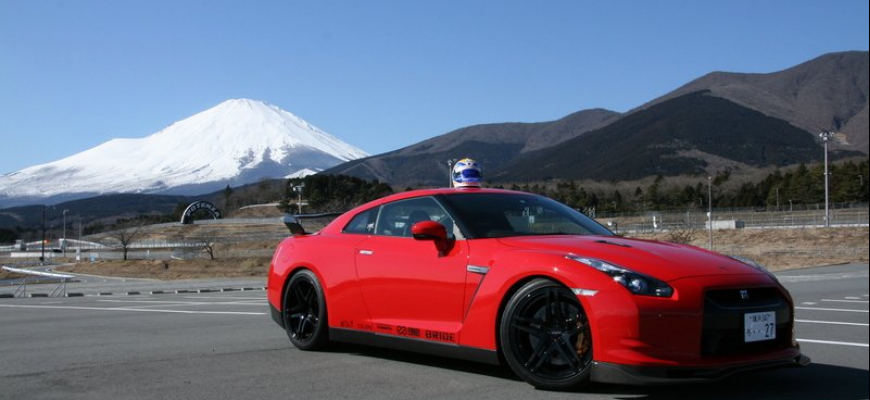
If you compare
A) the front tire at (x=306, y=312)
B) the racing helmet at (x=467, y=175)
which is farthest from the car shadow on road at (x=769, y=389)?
the racing helmet at (x=467, y=175)

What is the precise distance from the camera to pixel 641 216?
88.4 metres

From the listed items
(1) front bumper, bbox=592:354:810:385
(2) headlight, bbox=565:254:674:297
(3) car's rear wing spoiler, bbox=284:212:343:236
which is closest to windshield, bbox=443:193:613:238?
(2) headlight, bbox=565:254:674:297

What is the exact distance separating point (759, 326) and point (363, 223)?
10.6ft

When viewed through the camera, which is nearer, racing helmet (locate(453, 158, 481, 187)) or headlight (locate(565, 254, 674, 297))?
headlight (locate(565, 254, 674, 297))

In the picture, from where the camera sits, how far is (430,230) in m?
5.82

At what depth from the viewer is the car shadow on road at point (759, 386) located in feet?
16.7

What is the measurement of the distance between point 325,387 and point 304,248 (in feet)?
6.81

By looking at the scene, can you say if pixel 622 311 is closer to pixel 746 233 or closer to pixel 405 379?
pixel 405 379

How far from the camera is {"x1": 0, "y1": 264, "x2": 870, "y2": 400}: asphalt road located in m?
5.28

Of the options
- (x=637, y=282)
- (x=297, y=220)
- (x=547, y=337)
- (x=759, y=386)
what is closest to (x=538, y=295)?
(x=547, y=337)

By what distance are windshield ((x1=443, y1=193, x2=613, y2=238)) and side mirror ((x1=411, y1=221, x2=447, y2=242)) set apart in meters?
0.21

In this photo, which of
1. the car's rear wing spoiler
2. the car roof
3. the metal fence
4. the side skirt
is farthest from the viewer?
the metal fence

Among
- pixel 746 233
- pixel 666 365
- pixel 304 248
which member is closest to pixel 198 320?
pixel 304 248

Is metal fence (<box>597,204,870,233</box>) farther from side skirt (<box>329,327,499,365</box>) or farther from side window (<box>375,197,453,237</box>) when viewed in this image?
side skirt (<box>329,327,499,365</box>)
